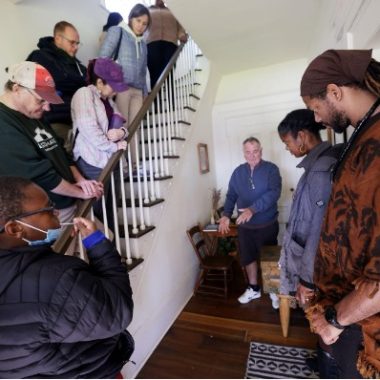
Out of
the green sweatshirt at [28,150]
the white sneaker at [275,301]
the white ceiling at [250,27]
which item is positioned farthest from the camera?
the white sneaker at [275,301]

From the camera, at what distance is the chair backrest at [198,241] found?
277 centimetres

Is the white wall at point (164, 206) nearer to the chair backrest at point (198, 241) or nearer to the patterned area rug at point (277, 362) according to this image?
the chair backrest at point (198, 241)

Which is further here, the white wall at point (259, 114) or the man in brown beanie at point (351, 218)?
the white wall at point (259, 114)

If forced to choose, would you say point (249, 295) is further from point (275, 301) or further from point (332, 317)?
point (332, 317)

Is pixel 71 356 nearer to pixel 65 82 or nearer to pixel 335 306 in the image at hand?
pixel 335 306

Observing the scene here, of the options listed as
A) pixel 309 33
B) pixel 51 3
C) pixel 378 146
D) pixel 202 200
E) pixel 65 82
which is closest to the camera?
pixel 378 146

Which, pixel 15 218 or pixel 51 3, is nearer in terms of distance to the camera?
pixel 15 218

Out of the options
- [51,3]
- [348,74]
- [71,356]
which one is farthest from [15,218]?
[51,3]

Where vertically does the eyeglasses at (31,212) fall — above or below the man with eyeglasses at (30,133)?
below

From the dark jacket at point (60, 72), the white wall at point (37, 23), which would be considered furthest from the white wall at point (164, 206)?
the dark jacket at point (60, 72)

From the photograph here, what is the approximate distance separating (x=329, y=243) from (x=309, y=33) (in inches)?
105

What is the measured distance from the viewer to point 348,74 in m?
0.76

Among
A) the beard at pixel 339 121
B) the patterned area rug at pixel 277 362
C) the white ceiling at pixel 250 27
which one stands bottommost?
the patterned area rug at pixel 277 362

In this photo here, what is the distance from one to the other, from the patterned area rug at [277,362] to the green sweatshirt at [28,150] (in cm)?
167
